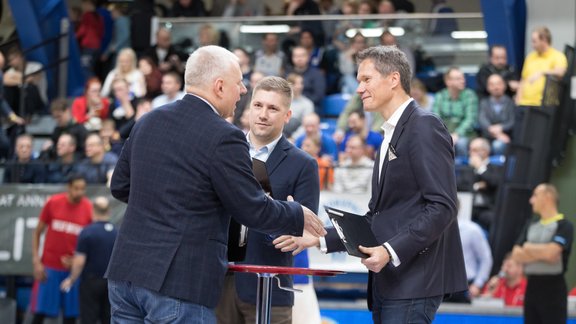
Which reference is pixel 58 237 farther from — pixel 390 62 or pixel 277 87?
pixel 390 62

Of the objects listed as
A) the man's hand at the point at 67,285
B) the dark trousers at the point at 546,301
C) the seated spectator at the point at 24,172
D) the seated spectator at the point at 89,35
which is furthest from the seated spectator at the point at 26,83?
the dark trousers at the point at 546,301

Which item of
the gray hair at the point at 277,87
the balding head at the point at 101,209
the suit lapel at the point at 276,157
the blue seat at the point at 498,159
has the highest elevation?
the gray hair at the point at 277,87

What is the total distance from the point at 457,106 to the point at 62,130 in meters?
5.17

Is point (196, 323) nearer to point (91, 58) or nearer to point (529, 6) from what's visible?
point (529, 6)

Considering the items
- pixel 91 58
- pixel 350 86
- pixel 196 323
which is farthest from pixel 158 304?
pixel 91 58

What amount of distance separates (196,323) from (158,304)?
0.63 ft

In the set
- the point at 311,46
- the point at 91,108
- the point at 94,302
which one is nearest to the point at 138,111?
the point at 91,108

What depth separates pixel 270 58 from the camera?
1603cm

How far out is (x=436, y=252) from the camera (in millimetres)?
5266

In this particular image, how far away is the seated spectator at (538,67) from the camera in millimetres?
13883

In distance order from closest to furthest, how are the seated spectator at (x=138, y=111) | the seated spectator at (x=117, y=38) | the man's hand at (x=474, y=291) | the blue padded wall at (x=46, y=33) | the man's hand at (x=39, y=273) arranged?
1. the man's hand at (x=474, y=291)
2. the man's hand at (x=39, y=273)
3. the seated spectator at (x=138, y=111)
4. the blue padded wall at (x=46, y=33)
5. the seated spectator at (x=117, y=38)

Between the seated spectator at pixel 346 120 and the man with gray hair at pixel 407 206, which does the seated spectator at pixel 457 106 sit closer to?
the seated spectator at pixel 346 120

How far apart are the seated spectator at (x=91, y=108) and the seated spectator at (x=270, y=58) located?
7.38ft

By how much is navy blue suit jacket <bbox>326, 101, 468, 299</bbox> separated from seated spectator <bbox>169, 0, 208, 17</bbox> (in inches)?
534
